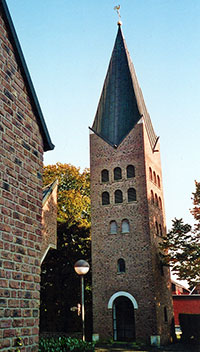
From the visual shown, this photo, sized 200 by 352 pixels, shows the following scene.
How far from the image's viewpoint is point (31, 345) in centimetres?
426

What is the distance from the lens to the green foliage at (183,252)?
25797 mm

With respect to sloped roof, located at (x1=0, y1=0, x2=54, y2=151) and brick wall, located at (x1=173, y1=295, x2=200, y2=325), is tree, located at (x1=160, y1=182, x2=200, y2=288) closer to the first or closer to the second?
brick wall, located at (x1=173, y1=295, x2=200, y2=325)

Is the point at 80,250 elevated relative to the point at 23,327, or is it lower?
elevated

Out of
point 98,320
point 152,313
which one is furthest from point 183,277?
point 98,320

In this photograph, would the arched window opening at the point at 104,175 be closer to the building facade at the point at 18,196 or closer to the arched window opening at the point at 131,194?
the arched window opening at the point at 131,194

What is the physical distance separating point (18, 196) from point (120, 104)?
30.7m

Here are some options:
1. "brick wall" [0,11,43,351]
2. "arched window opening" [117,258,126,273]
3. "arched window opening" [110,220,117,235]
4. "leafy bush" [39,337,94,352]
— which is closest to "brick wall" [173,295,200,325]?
"arched window opening" [117,258,126,273]

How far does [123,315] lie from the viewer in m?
28.1

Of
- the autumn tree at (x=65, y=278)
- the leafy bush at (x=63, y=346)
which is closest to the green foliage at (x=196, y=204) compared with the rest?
the autumn tree at (x=65, y=278)

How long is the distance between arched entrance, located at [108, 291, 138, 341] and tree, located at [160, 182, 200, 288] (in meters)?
3.93

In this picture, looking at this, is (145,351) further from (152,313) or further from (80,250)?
(80,250)

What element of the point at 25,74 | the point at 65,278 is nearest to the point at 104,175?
the point at 65,278

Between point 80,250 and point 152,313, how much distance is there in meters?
8.24

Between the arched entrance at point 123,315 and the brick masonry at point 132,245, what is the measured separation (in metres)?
0.33
